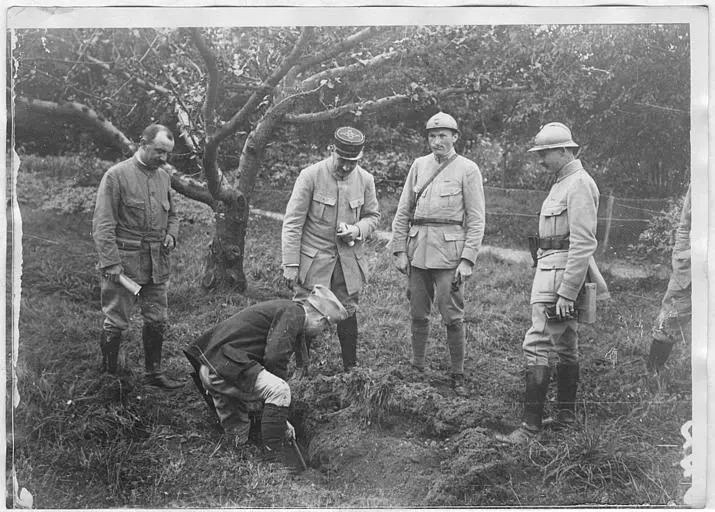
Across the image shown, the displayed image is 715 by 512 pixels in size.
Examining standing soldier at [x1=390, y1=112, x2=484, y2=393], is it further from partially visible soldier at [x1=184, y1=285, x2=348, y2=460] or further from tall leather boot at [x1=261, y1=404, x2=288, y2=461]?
tall leather boot at [x1=261, y1=404, x2=288, y2=461]

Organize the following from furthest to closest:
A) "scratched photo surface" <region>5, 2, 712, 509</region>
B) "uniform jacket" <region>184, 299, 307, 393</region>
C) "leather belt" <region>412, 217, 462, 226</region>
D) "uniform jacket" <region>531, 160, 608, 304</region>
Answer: "leather belt" <region>412, 217, 462, 226</region>
"scratched photo surface" <region>5, 2, 712, 509</region>
"uniform jacket" <region>531, 160, 608, 304</region>
"uniform jacket" <region>184, 299, 307, 393</region>

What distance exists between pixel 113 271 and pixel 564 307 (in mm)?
2758

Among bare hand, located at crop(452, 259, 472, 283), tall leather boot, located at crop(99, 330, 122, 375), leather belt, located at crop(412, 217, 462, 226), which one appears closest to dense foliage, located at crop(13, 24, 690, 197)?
leather belt, located at crop(412, 217, 462, 226)

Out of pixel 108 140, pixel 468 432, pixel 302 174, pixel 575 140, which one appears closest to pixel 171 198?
pixel 108 140

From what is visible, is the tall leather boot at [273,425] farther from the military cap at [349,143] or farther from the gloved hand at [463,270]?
the military cap at [349,143]

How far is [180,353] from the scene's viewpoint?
3654 mm

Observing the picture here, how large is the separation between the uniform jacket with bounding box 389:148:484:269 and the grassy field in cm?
24

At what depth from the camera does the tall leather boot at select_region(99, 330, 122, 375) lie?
3592 mm

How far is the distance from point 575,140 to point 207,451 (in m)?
3.00

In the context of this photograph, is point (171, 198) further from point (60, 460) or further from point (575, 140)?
point (575, 140)

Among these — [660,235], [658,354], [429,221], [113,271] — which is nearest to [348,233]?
[429,221]

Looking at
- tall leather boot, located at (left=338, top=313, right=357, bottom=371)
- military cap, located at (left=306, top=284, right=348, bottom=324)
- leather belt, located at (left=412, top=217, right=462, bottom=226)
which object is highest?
leather belt, located at (left=412, top=217, right=462, bottom=226)

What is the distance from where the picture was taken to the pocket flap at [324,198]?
3.68 metres

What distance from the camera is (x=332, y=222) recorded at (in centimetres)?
371
